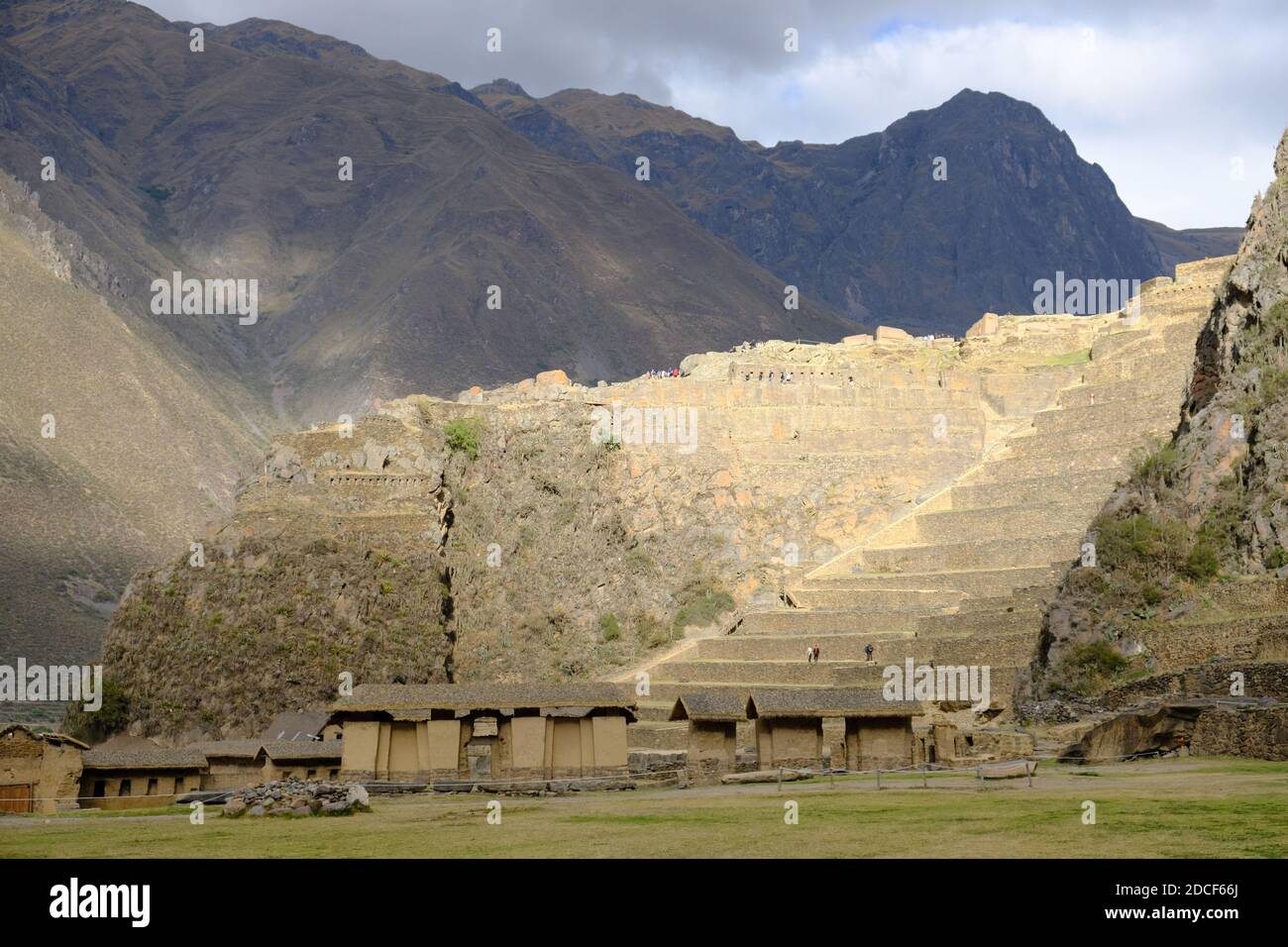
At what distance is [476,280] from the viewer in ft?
517

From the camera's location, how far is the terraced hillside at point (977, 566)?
48000 mm

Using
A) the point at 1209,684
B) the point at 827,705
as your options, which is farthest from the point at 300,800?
the point at 1209,684

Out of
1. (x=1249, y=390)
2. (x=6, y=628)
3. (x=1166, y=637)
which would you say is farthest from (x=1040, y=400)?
(x=6, y=628)

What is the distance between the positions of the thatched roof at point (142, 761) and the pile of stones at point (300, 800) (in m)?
13.7

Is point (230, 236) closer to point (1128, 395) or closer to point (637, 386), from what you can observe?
point (637, 386)

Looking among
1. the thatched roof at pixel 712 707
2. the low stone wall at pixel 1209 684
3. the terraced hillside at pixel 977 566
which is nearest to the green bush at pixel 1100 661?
the low stone wall at pixel 1209 684

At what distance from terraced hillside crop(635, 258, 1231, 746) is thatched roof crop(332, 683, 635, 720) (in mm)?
9131

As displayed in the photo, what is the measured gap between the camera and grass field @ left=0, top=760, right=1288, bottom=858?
21922mm

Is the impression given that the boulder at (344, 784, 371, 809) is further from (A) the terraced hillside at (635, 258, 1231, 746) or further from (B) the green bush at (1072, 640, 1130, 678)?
(B) the green bush at (1072, 640, 1130, 678)

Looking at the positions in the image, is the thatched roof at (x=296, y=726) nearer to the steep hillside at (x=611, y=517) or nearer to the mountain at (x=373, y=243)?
the steep hillside at (x=611, y=517)

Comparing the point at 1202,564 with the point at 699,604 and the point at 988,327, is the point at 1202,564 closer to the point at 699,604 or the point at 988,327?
the point at 699,604

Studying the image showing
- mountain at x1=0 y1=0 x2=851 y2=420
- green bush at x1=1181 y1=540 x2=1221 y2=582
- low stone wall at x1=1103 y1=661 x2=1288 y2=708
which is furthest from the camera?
mountain at x1=0 y1=0 x2=851 y2=420

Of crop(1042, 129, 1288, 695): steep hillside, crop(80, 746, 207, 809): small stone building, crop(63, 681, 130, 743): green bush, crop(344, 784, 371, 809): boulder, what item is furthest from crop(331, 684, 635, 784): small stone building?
crop(63, 681, 130, 743): green bush

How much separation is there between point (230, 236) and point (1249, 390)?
460 ft
